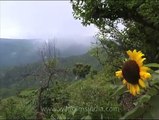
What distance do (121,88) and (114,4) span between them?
16.2m


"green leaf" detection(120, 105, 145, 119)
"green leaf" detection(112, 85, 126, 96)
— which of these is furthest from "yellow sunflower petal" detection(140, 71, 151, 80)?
"green leaf" detection(120, 105, 145, 119)

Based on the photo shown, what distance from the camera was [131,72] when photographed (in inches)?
103

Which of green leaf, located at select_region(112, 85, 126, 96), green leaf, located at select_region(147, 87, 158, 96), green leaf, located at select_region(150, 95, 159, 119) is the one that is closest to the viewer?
green leaf, located at select_region(150, 95, 159, 119)

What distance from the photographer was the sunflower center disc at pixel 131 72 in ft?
8.53

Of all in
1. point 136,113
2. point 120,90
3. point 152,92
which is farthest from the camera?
point 120,90

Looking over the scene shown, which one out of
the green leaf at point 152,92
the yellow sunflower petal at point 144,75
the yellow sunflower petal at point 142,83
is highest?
the yellow sunflower petal at point 144,75

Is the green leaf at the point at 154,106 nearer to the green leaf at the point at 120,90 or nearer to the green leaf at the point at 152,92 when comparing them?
the green leaf at the point at 152,92

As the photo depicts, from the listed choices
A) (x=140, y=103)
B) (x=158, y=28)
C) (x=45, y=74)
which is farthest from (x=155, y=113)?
(x=158, y=28)

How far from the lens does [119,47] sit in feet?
69.3

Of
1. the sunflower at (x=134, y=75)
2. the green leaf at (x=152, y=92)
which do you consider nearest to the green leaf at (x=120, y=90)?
→ the sunflower at (x=134, y=75)

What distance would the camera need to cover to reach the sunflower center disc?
8.53ft

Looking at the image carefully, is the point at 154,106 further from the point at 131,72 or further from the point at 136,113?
the point at 131,72

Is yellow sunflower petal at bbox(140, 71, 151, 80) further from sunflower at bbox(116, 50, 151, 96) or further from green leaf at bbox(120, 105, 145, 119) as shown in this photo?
green leaf at bbox(120, 105, 145, 119)

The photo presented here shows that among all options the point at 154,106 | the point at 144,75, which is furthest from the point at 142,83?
the point at 154,106
